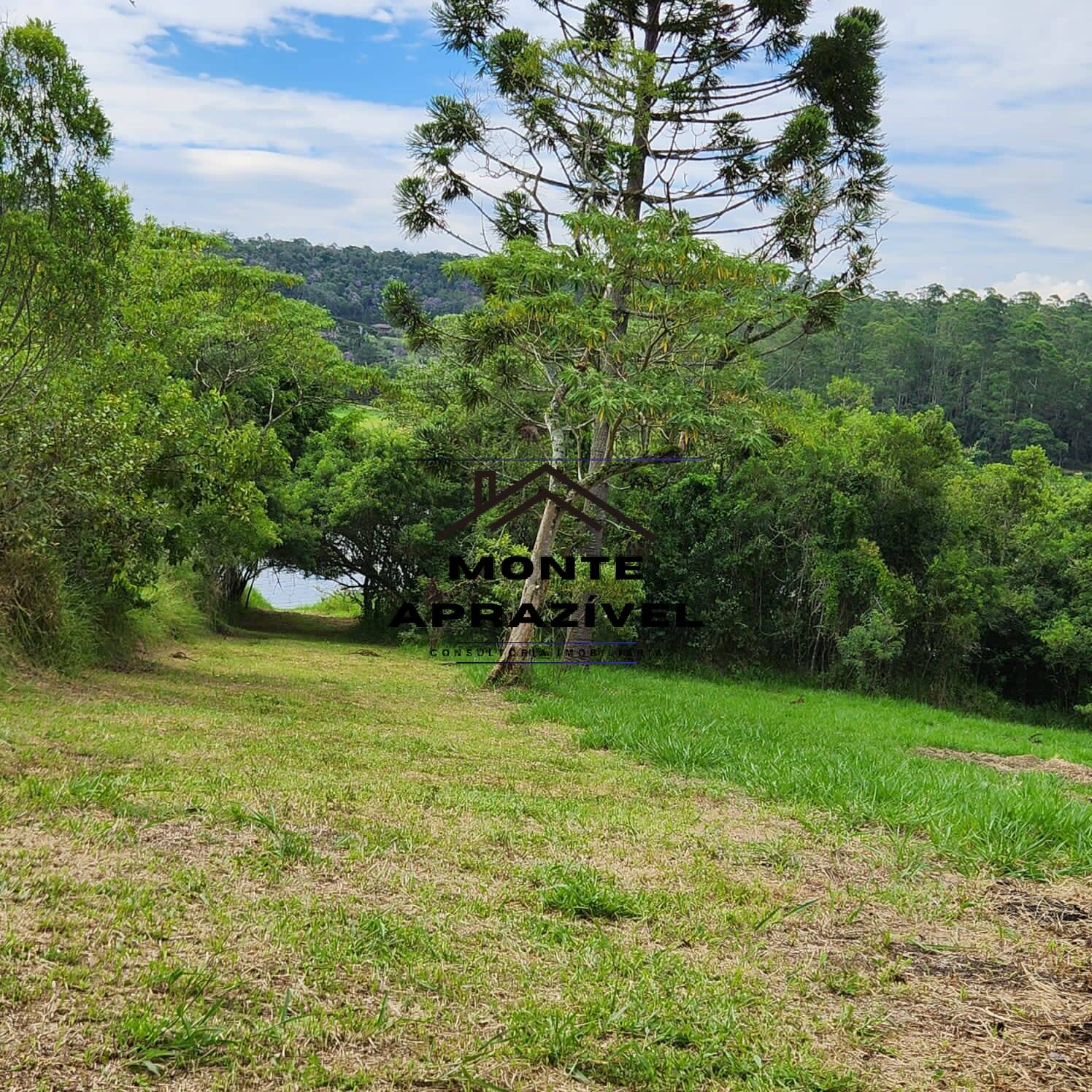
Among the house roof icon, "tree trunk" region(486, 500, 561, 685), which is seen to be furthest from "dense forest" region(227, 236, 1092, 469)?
"tree trunk" region(486, 500, 561, 685)

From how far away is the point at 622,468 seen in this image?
11.7 metres

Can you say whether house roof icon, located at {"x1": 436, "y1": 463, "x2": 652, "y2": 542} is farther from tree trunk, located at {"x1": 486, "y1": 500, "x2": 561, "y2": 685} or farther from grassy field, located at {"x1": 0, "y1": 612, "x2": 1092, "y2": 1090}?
grassy field, located at {"x1": 0, "y1": 612, "x2": 1092, "y2": 1090}

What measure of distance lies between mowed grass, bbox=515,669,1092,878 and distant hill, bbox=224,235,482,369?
1940 centimetres

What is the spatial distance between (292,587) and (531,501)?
47.7 feet

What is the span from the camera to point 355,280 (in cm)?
3769

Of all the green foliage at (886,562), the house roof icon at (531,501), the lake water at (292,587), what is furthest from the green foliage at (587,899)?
the lake water at (292,587)

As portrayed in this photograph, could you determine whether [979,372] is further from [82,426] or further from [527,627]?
[82,426]

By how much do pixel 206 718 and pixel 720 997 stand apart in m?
5.26

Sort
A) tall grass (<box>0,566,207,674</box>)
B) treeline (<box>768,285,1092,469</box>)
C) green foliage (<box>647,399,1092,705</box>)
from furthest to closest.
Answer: treeline (<box>768,285,1092,469</box>), green foliage (<box>647,399,1092,705</box>), tall grass (<box>0,566,207,674</box>)

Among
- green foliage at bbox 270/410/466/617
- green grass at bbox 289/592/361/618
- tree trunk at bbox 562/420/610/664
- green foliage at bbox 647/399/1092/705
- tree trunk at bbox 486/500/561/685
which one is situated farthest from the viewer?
green grass at bbox 289/592/361/618

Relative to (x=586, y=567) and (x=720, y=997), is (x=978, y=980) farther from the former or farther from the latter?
(x=586, y=567)

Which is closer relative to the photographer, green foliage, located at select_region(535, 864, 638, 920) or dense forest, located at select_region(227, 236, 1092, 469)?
green foliage, located at select_region(535, 864, 638, 920)

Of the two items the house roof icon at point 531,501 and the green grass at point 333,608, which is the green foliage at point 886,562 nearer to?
the house roof icon at point 531,501

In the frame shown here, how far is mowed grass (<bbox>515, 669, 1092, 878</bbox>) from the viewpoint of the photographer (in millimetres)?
4699
